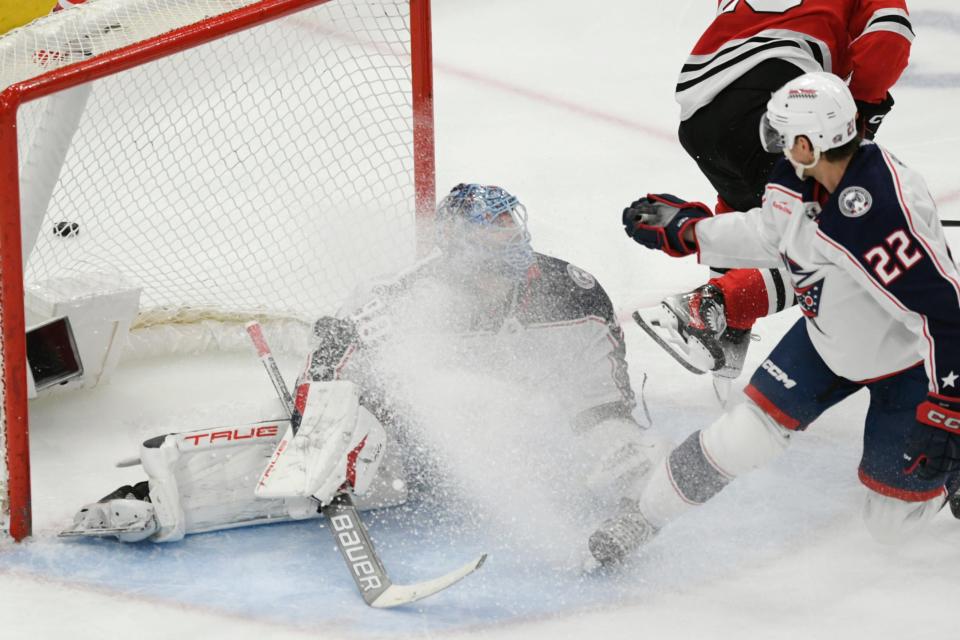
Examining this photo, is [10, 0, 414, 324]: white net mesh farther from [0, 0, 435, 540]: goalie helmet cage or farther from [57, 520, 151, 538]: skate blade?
[57, 520, 151, 538]: skate blade

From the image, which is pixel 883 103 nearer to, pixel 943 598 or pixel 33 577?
pixel 943 598

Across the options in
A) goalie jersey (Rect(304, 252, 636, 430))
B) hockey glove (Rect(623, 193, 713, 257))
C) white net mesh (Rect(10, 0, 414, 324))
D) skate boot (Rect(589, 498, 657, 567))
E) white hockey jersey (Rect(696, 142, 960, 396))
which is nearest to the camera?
white hockey jersey (Rect(696, 142, 960, 396))

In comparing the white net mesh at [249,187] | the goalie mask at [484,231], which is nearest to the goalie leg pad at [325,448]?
the goalie mask at [484,231]

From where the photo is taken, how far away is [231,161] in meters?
3.60

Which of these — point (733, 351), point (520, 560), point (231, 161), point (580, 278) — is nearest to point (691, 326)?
Result: point (733, 351)

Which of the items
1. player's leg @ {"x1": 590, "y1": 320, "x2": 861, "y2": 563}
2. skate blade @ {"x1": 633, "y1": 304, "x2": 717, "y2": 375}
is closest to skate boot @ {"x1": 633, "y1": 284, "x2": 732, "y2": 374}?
skate blade @ {"x1": 633, "y1": 304, "x2": 717, "y2": 375}

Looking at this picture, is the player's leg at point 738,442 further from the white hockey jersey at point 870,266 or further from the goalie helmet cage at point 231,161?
the goalie helmet cage at point 231,161

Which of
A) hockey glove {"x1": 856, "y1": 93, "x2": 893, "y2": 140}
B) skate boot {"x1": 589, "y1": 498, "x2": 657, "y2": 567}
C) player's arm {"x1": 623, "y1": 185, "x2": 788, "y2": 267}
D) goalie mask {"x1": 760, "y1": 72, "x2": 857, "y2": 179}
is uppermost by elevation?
goalie mask {"x1": 760, "y1": 72, "x2": 857, "y2": 179}

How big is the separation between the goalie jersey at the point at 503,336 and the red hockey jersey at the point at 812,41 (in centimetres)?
57

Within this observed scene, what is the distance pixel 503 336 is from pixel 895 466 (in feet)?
2.56

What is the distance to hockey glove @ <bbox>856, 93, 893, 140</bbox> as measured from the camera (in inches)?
110

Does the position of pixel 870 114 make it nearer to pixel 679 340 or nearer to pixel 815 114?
pixel 679 340

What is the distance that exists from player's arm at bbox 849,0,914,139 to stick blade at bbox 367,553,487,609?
1286 millimetres

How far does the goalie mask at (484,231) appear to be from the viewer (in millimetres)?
2432
